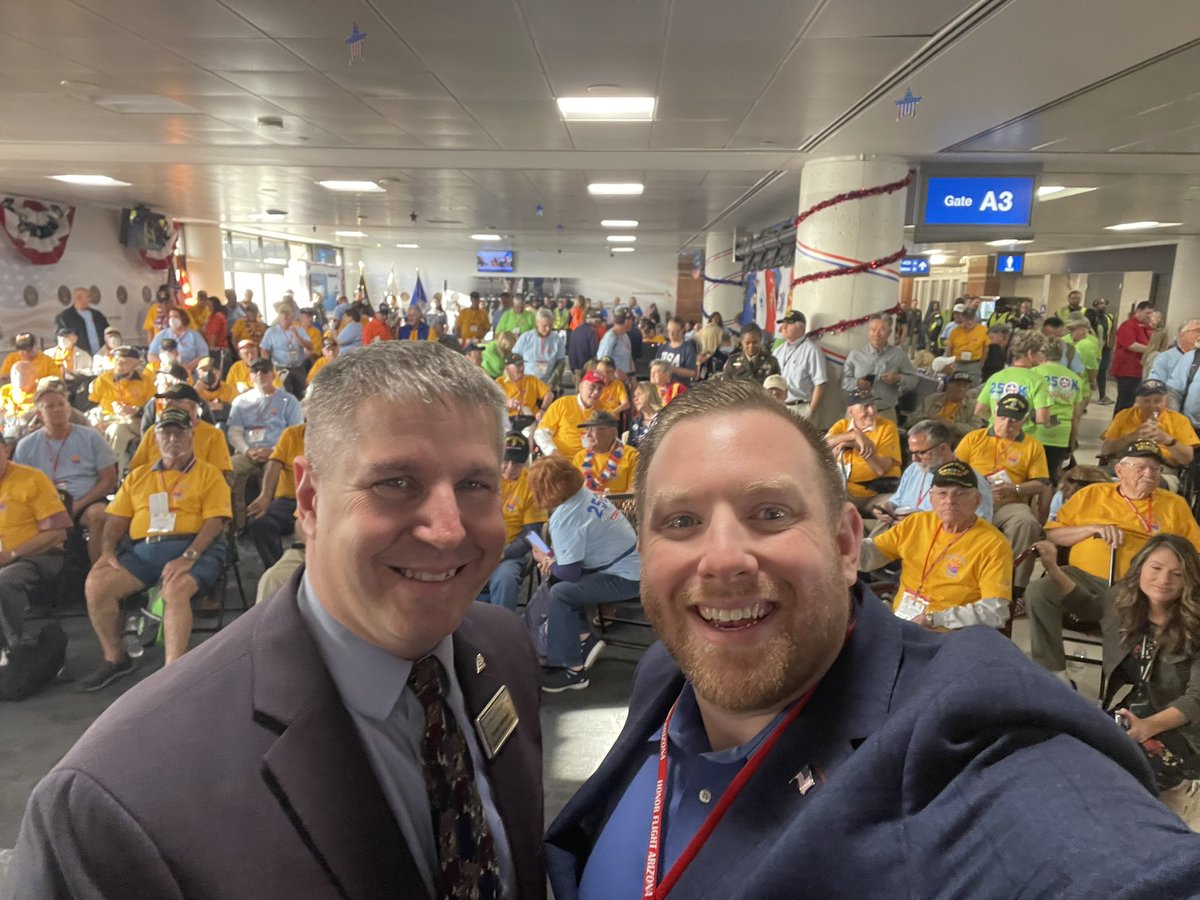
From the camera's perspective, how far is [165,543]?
4234 mm

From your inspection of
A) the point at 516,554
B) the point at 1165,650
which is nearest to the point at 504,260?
the point at 516,554

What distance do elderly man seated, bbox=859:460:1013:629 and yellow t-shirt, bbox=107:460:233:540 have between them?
391 centimetres

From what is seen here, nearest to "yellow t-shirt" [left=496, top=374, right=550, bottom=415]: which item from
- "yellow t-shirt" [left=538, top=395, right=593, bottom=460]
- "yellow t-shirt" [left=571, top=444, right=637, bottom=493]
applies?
"yellow t-shirt" [left=538, top=395, right=593, bottom=460]

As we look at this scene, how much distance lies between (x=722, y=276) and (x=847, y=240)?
11.0m

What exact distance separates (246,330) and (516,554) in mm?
8794

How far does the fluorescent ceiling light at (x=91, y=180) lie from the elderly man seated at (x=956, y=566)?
10.4 meters

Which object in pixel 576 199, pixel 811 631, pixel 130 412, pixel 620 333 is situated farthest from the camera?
pixel 576 199

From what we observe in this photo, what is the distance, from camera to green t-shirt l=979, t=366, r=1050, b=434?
610 centimetres

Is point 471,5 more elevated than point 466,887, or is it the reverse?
point 471,5

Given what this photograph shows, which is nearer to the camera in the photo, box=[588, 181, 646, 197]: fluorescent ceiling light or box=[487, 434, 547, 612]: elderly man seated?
box=[487, 434, 547, 612]: elderly man seated

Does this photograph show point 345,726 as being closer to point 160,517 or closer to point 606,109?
point 160,517

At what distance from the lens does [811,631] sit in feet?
3.39

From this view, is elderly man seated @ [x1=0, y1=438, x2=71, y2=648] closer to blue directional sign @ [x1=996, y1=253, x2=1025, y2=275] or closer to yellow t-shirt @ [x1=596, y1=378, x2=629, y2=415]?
yellow t-shirt @ [x1=596, y1=378, x2=629, y2=415]

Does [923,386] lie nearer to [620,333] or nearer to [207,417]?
[620,333]
